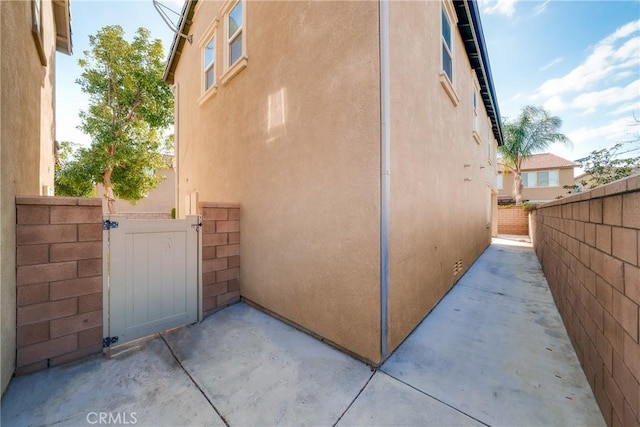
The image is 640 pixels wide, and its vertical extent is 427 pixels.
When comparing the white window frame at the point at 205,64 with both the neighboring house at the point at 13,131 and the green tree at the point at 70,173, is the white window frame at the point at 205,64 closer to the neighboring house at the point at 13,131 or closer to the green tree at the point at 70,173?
the neighboring house at the point at 13,131

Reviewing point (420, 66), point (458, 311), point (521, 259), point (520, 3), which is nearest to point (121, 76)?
point (420, 66)

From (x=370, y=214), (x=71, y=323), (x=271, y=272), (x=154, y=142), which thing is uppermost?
(x=154, y=142)

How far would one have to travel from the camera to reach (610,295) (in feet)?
5.58

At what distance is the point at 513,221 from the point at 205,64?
17224mm

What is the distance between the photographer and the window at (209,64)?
19.3ft

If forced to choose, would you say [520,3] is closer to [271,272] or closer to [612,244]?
[612,244]

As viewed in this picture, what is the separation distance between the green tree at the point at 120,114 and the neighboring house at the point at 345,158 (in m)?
8.21

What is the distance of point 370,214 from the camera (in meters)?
2.43

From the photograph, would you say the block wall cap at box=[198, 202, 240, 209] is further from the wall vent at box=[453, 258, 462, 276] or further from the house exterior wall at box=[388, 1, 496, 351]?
the wall vent at box=[453, 258, 462, 276]

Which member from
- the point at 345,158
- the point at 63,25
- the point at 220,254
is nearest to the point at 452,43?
the point at 345,158

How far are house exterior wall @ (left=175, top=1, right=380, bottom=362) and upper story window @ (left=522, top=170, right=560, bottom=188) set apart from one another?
26997mm

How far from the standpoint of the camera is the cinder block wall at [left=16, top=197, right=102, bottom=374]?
7.59ft

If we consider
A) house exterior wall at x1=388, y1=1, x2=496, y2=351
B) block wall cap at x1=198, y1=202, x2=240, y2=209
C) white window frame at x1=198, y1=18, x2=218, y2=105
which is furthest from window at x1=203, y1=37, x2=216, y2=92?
house exterior wall at x1=388, y1=1, x2=496, y2=351

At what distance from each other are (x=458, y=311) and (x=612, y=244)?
2.41 metres
